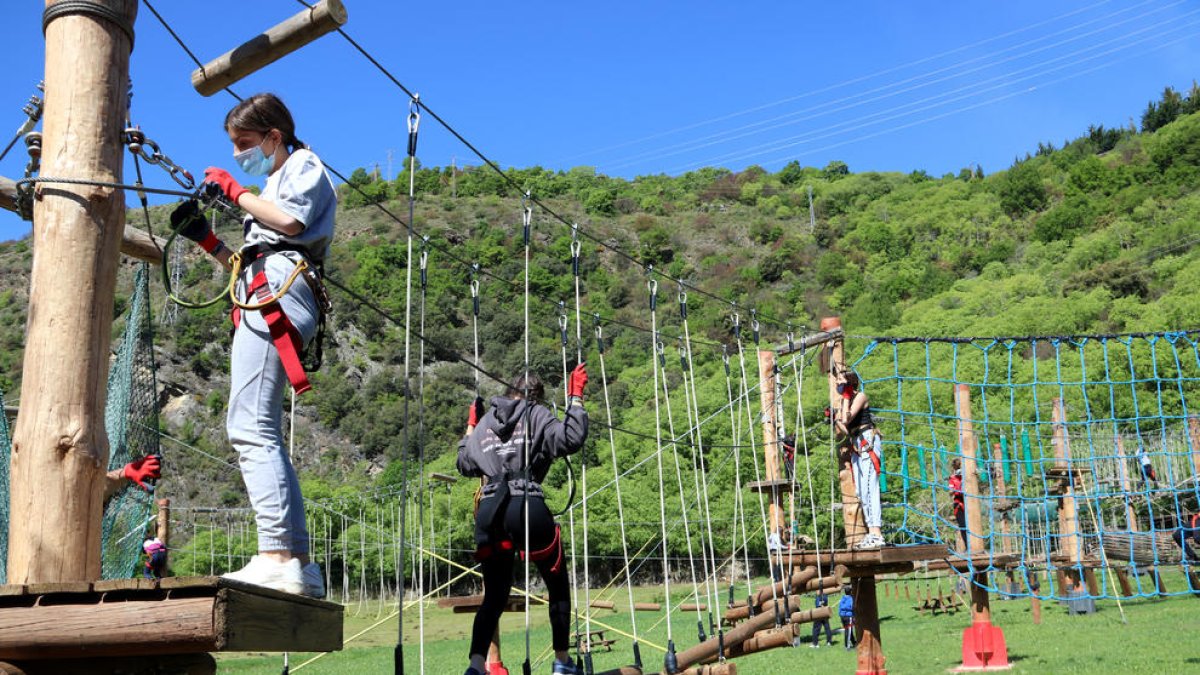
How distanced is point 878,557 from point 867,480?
2.37 feet

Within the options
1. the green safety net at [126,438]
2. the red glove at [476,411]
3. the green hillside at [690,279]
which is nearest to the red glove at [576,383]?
the red glove at [476,411]

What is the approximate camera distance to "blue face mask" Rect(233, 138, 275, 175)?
3049 mm

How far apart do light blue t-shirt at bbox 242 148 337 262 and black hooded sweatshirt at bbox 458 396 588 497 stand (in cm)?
160

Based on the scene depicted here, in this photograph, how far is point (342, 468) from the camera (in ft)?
156

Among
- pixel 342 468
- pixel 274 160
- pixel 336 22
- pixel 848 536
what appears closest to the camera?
pixel 274 160

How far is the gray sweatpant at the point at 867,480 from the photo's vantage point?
8047mm

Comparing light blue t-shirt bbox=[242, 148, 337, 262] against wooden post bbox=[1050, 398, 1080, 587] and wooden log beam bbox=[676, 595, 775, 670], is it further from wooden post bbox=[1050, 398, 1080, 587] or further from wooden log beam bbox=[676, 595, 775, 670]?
wooden post bbox=[1050, 398, 1080, 587]

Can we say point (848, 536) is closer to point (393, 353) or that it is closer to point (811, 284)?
point (393, 353)

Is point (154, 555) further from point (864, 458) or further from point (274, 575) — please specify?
point (274, 575)

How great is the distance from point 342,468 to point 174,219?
45.7m

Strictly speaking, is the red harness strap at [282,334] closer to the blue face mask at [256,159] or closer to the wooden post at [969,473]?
the blue face mask at [256,159]

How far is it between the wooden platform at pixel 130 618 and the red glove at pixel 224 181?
3.53ft

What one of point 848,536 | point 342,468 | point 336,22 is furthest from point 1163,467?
point 342,468

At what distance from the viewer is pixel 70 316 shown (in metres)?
2.80
